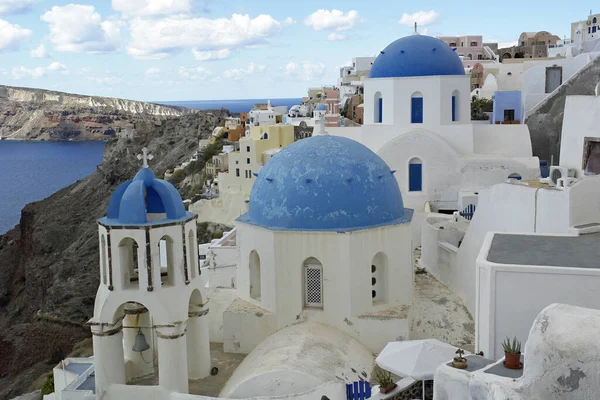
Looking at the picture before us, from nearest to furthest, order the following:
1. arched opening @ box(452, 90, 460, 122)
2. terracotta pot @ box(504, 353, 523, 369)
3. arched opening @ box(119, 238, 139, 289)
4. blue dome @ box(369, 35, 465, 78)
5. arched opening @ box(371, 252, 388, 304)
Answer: terracotta pot @ box(504, 353, 523, 369)
arched opening @ box(119, 238, 139, 289)
arched opening @ box(371, 252, 388, 304)
blue dome @ box(369, 35, 465, 78)
arched opening @ box(452, 90, 460, 122)

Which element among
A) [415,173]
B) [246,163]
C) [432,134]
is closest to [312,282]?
[415,173]

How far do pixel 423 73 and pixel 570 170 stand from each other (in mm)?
8352

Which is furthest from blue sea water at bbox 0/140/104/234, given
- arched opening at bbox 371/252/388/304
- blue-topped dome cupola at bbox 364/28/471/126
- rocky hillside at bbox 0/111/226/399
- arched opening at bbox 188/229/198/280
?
arched opening at bbox 371/252/388/304

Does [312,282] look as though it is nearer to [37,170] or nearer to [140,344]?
[140,344]

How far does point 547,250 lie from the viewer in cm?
1004

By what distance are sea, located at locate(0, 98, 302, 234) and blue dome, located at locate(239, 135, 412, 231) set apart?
7189cm

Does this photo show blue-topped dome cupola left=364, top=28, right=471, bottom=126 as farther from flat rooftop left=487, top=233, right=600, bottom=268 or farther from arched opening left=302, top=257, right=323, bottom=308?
flat rooftop left=487, top=233, right=600, bottom=268

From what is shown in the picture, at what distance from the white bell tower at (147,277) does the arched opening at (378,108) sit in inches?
471

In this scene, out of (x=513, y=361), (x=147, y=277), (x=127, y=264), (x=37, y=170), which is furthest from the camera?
(x=37, y=170)

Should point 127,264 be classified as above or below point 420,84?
below

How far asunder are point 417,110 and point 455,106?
55.0 inches

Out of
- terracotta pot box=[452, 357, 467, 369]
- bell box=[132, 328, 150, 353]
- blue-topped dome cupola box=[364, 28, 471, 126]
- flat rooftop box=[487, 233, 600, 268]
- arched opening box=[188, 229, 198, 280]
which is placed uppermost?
blue-topped dome cupola box=[364, 28, 471, 126]

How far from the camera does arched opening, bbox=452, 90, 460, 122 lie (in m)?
21.9

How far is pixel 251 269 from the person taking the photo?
45.2 feet
